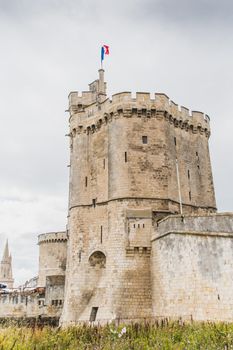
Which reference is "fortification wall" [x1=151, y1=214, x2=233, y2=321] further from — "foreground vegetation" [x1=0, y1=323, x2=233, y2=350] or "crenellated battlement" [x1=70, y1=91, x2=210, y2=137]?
"crenellated battlement" [x1=70, y1=91, x2=210, y2=137]

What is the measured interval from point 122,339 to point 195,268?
7.97 metres

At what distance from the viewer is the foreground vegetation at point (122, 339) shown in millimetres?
8656

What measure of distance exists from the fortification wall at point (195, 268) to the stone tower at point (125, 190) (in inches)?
64.4

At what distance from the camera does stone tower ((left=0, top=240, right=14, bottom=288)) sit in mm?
87062

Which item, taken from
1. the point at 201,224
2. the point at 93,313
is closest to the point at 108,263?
the point at 93,313

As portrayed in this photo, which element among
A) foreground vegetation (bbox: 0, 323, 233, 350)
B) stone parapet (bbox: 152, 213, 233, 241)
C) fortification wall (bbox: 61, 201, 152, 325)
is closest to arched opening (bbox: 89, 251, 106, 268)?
fortification wall (bbox: 61, 201, 152, 325)

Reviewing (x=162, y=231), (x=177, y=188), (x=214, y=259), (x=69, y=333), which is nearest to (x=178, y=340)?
(x=69, y=333)

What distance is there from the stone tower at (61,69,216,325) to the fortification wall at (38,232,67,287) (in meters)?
14.2

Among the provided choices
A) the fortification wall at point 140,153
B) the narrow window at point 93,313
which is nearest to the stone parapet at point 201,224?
the fortification wall at point 140,153

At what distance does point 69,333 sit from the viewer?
10320 mm

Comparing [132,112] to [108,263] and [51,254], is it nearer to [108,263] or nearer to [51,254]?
[108,263]

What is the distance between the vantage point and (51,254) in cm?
3919

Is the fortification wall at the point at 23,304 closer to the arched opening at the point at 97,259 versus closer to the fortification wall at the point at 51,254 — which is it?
the fortification wall at the point at 51,254

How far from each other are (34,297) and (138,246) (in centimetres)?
1734
